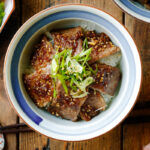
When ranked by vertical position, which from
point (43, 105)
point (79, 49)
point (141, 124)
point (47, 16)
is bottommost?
point (141, 124)

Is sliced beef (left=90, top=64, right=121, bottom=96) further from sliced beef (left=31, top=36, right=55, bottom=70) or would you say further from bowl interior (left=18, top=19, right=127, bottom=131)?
sliced beef (left=31, top=36, right=55, bottom=70)

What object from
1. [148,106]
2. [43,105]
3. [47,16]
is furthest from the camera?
[148,106]

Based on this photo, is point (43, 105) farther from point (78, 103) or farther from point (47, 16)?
point (47, 16)

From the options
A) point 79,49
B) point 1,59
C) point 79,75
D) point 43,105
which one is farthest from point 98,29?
point 1,59

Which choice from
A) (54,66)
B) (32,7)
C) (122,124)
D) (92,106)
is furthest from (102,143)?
(32,7)

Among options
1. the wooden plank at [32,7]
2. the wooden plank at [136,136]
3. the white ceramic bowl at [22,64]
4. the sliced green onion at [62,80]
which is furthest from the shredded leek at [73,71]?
the wooden plank at [136,136]

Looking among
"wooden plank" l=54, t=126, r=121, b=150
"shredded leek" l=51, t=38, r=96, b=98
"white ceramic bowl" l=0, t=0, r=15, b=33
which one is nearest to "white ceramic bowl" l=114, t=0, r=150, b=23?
"shredded leek" l=51, t=38, r=96, b=98

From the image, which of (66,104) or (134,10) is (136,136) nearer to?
(66,104)
